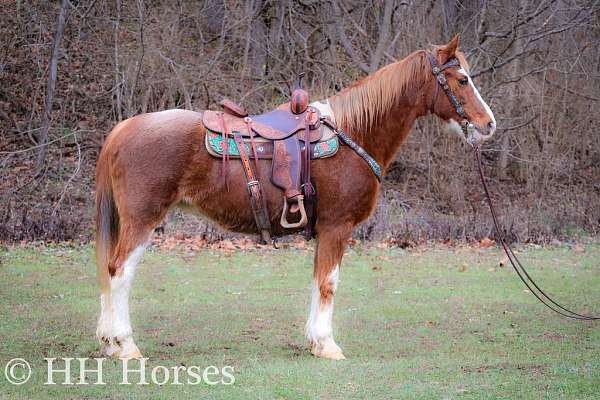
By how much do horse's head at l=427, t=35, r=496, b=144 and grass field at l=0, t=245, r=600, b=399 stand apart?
1.81 meters

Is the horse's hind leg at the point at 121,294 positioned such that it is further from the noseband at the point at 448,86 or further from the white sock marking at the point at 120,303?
the noseband at the point at 448,86

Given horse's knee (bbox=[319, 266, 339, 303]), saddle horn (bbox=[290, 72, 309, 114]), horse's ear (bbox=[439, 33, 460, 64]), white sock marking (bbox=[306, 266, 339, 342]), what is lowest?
white sock marking (bbox=[306, 266, 339, 342])

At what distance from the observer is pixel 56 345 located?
6.16 meters

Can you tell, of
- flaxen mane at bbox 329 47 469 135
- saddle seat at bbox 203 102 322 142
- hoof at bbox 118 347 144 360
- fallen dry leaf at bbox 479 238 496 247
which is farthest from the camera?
fallen dry leaf at bbox 479 238 496 247

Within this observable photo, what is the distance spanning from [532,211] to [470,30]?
4436 millimetres

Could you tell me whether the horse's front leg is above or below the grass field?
above

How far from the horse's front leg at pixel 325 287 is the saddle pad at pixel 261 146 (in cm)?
60

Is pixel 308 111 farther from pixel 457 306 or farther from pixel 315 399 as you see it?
pixel 457 306

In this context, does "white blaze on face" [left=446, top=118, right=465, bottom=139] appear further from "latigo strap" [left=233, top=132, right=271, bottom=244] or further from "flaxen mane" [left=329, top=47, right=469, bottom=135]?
"latigo strap" [left=233, top=132, right=271, bottom=244]

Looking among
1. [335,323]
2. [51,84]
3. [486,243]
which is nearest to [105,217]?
[335,323]

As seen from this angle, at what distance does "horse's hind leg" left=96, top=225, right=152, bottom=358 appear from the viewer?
5.67m

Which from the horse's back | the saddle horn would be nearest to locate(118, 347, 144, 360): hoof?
the horse's back

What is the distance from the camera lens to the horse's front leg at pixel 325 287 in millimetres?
Answer: 5918

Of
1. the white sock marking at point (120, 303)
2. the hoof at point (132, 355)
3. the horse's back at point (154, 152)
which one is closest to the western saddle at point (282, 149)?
the horse's back at point (154, 152)
